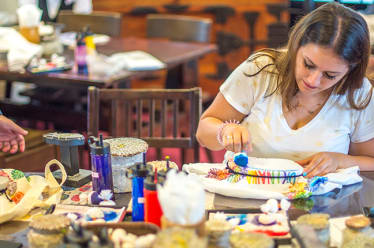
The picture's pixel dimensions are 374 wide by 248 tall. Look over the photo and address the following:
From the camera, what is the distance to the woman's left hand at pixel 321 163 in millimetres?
1790

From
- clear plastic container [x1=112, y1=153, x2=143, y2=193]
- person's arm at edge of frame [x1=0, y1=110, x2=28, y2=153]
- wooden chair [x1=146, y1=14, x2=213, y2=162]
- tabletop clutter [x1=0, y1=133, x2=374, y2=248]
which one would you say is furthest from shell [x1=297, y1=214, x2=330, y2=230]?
wooden chair [x1=146, y1=14, x2=213, y2=162]

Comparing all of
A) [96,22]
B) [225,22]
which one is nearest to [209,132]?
[96,22]

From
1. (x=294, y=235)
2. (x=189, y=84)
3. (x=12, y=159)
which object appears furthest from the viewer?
(x=189, y=84)

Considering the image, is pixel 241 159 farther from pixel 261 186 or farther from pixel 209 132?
pixel 209 132

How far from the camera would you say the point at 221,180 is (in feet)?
5.66

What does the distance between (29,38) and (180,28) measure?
1129 millimetres

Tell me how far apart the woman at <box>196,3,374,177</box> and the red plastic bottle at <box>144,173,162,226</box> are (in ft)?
1.49

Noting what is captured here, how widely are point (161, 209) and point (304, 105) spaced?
32.6 inches

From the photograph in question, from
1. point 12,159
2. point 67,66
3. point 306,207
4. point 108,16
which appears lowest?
point 12,159

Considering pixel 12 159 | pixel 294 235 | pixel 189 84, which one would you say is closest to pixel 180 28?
pixel 189 84

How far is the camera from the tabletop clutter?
3.99 ft

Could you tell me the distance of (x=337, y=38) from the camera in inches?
70.2

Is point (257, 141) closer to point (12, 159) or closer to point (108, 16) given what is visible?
point (12, 159)

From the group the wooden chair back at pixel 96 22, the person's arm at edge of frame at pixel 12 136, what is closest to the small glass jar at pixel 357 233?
the person's arm at edge of frame at pixel 12 136
